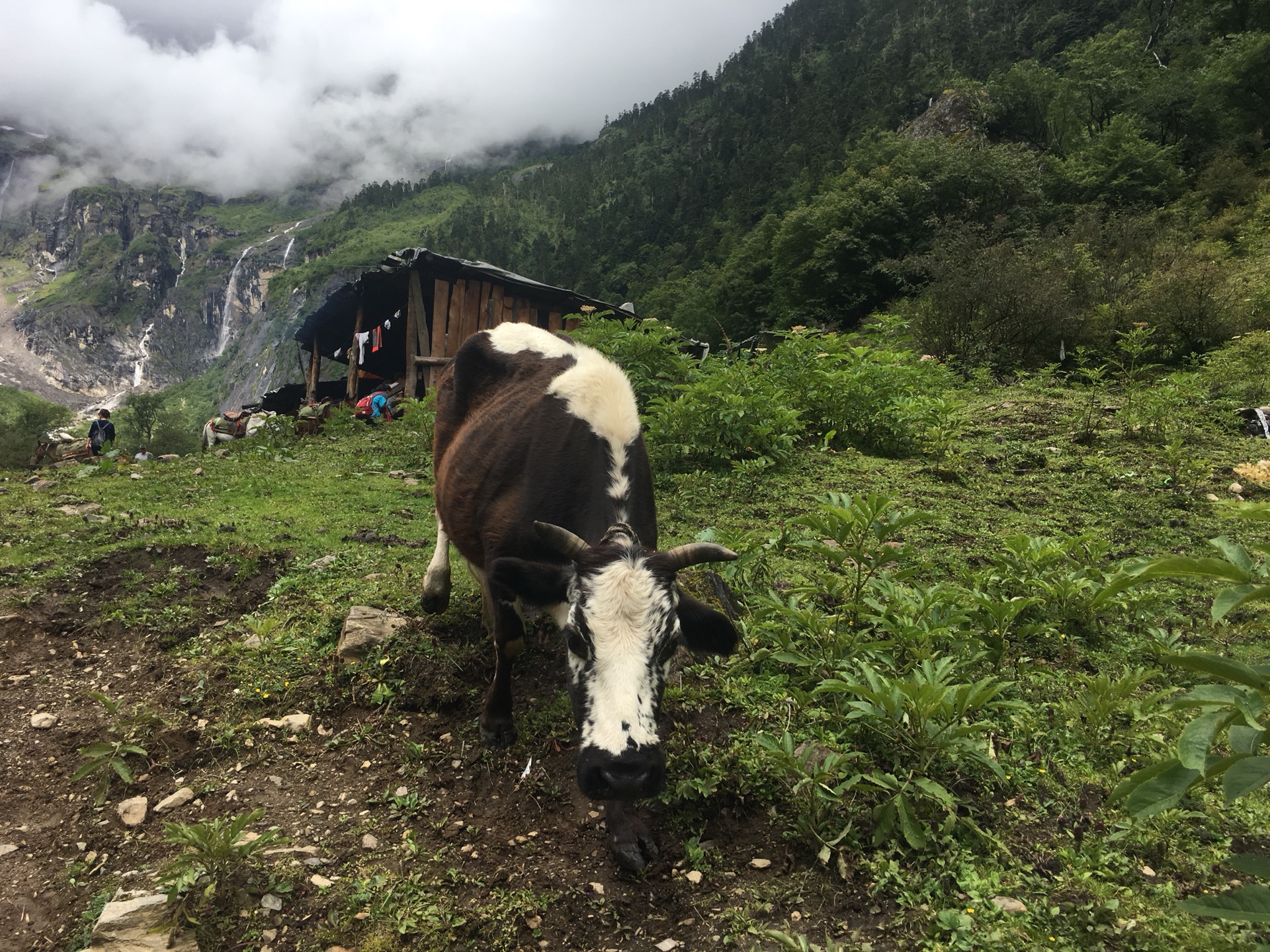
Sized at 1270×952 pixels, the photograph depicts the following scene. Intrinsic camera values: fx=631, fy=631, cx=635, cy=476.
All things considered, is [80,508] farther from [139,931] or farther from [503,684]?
[139,931]

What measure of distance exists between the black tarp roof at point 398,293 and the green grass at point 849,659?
37.2 ft

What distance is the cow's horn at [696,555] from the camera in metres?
3.06

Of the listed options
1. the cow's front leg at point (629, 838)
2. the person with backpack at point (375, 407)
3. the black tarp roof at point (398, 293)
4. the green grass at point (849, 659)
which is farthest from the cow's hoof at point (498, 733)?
the person with backpack at point (375, 407)

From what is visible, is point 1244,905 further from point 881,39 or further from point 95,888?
point 881,39

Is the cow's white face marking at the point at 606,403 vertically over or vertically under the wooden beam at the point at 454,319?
under

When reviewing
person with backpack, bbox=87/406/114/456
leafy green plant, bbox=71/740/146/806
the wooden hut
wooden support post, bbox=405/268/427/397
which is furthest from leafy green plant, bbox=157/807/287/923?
person with backpack, bbox=87/406/114/456

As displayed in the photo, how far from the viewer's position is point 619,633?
284 centimetres

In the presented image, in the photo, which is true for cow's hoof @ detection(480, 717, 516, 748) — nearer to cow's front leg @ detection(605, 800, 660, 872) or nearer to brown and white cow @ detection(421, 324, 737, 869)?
brown and white cow @ detection(421, 324, 737, 869)

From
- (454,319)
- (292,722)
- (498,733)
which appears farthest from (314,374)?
(498,733)

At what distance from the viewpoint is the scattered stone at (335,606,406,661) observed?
4.18 metres

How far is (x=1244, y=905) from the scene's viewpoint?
130 centimetres

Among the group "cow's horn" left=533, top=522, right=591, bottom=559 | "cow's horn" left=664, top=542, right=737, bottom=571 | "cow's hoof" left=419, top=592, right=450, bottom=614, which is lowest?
"cow's hoof" left=419, top=592, right=450, bottom=614

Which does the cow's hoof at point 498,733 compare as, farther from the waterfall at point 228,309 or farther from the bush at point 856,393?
the waterfall at point 228,309

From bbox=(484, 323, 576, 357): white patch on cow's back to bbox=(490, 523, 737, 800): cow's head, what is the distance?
6.61ft
